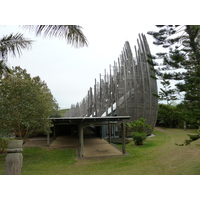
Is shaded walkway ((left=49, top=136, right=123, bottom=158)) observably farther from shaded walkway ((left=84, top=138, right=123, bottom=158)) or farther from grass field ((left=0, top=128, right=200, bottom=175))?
grass field ((left=0, top=128, right=200, bottom=175))

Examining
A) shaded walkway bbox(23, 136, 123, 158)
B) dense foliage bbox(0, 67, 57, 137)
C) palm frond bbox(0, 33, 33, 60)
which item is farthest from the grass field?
palm frond bbox(0, 33, 33, 60)

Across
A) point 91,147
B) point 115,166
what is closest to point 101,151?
point 91,147

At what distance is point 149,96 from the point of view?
16641mm

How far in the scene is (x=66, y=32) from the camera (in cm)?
454

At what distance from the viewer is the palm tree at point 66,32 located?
13.8 feet

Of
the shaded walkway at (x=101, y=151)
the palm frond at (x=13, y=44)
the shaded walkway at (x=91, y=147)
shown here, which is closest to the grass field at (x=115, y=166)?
the shaded walkway at (x=101, y=151)

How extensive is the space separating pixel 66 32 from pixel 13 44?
230 centimetres

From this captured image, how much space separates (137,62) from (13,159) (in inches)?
637

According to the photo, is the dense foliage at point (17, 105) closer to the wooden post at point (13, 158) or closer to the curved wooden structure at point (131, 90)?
the wooden post at point (13, 158)

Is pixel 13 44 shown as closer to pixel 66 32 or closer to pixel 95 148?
pixel 66 32

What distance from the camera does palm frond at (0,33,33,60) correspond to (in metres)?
5.69

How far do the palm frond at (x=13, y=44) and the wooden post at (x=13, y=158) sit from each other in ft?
13.8

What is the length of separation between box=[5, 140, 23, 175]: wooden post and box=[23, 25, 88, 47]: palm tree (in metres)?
2.87

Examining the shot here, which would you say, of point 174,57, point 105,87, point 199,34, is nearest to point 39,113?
point 174,57
